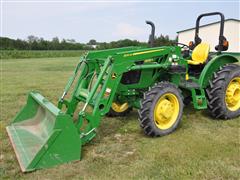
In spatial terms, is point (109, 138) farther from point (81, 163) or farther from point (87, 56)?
point (87, 56)

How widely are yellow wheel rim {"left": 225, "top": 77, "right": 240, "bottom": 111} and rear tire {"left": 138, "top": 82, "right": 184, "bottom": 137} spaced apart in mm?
1303

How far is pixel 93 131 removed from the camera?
3.98 metres

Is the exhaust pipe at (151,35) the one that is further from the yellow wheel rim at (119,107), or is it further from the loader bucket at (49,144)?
the loader bucket at (49,144)

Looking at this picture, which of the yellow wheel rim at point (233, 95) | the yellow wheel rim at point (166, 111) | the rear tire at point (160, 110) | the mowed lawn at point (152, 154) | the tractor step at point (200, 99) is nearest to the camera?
the mowed lawn at point (152, 154)

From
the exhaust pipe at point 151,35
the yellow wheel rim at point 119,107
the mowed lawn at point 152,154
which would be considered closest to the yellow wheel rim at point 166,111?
the mowed lawn at point 152,154

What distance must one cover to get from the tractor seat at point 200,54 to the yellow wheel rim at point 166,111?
1258 mm

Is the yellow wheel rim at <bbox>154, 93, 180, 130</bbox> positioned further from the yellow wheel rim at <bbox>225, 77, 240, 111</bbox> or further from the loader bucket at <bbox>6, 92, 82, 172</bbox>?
the loader bucket at <bbox>6, 92, 82, 172</bbox>

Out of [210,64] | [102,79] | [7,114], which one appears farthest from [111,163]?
[7,114]

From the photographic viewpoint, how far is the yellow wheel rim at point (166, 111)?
4.51 meters

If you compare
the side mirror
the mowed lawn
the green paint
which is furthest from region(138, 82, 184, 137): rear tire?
the side mirror

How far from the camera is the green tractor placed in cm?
362

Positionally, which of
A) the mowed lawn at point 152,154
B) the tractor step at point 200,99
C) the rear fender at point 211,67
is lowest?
the mowed lawn at point 152,154

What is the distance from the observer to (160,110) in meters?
4.51

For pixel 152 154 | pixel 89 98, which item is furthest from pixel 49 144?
pixel 152 154
